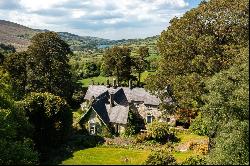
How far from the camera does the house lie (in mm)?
58312

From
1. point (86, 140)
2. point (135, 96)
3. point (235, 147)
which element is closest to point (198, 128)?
point (86, 140)

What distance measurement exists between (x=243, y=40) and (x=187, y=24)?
20.5 ft

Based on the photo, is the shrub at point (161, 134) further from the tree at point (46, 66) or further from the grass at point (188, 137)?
the tree at point (46, 66)

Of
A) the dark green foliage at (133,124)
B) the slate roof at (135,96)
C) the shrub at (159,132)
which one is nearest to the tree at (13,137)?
the shrub at (159,132)

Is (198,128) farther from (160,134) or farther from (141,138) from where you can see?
(141,138)

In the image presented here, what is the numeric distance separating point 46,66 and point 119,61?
27686 millimetres

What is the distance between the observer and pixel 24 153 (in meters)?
29.1

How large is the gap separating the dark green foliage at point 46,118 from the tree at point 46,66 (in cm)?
1606

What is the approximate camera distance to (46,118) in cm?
5006

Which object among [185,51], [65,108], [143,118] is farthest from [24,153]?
[143,118]

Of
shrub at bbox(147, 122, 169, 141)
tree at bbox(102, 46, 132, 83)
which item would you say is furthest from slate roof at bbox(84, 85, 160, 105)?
tree at bbox(102, 46, 132, 83)

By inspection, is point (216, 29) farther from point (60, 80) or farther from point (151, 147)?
point (60, 80)

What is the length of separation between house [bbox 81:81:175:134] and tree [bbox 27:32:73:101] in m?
7.14

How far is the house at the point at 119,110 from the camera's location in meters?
58.3
